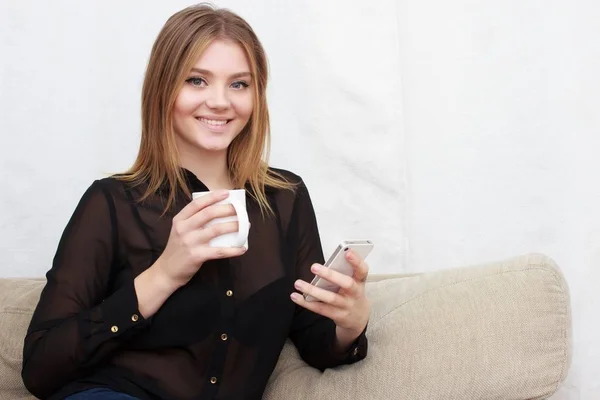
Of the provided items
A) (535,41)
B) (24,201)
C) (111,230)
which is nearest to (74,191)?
(24,201)

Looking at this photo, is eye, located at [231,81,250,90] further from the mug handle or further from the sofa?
the sofa

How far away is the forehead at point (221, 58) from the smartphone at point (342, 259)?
1.38 ft

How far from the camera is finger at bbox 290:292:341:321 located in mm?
1401

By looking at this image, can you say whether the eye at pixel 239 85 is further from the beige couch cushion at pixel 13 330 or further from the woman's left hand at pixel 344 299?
the beige couch cushion at pixel 13 330

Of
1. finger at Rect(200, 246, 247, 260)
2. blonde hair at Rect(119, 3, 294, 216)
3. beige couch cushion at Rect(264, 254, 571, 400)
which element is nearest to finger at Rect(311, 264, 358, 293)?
finger at Rect(200, 246, 247, 260)

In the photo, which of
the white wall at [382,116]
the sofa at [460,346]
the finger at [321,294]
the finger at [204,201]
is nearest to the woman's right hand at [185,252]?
the finger at [204,201]

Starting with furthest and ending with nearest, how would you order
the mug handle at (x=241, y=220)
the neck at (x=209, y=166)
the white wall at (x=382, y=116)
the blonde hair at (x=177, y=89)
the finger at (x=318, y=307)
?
the white wall at (x=382, y=116)
the neck at (x=209, y=166)
the blonde hair at (x=177, y=89)
the finger at (x=318, y=307)
the mug handle at (x=241, y=220)

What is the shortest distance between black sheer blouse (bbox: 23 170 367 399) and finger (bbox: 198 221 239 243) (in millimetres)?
200

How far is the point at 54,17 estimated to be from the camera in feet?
7.35

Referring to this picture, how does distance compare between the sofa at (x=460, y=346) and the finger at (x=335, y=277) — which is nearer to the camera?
the finger at (x=335, y=277)

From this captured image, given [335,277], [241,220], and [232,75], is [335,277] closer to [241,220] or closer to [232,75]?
[241,220]

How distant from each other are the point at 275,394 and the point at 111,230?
46 cm

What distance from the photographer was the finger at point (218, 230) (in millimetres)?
1294

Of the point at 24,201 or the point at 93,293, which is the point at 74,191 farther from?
the point at 93,293
